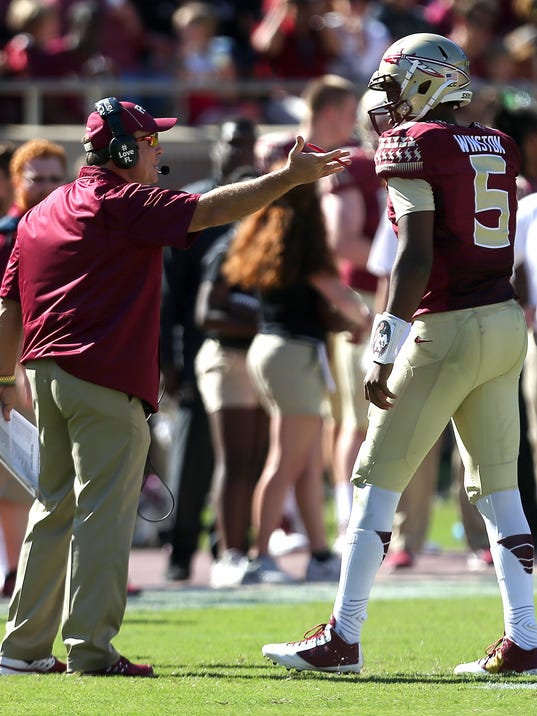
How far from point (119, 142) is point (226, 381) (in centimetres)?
377

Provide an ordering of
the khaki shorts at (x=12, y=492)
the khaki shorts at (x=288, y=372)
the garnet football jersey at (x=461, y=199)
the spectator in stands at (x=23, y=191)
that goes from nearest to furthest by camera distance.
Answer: the garnet football jersey at (x=461, y=199)
the spectator in stands at (x=23, y=191)
the khaki shorts at (x=12, y=492)
the khaki shorts at (x=288, y=372)

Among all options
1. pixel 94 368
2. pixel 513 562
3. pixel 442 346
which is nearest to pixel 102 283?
pixel 94 368

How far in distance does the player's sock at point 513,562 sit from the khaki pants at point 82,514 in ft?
4.31

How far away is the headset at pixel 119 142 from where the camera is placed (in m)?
5.67

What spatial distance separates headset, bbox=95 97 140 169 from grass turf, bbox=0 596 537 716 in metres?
1.88

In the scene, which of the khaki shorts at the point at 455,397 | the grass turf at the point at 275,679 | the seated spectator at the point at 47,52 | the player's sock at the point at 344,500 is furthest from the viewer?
the seated spectator at the point at 47,52

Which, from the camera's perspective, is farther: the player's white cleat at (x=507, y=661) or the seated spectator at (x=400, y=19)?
the seated spectator at (x=400, y=19)

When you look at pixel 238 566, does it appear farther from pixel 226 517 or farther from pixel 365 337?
pixel 365 337

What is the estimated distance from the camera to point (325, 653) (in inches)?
218

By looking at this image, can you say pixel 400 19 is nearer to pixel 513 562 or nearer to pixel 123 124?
pixel 123 124

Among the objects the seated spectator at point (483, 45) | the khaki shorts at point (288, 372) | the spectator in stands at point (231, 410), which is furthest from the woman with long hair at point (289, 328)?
the seated spectator at point (483, 45)

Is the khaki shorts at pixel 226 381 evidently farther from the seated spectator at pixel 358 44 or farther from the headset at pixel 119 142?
the seated spectator at pixel 358 44

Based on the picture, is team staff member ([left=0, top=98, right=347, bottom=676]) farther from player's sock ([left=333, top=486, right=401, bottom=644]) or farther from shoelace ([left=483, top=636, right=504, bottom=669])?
shoelace ([left=483, top=636, right=504, bottom=669])

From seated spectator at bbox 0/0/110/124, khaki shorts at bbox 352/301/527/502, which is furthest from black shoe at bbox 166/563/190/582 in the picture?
seated spectator at bbox 0/0/110/124
